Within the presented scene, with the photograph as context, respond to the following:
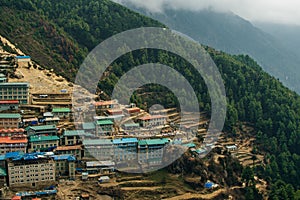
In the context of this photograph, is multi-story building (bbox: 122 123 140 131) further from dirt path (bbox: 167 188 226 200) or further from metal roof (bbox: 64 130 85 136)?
dirt path (bbox: 167 188 226 200)

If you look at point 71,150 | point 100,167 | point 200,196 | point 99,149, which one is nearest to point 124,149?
point 99,149

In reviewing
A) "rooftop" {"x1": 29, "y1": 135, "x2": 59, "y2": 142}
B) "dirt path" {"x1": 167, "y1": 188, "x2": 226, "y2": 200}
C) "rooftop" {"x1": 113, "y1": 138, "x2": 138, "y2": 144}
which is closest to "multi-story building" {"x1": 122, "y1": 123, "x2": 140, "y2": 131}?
"rooftop" {"x1": 113, "y1": 138, "x2": 138, "y2": 144}

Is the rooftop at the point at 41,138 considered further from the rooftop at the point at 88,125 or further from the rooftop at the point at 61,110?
the rooftop at the point at 61,110

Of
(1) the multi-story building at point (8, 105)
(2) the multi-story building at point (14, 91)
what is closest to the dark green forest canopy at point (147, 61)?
(2) the multi-story building at point (14, 91)

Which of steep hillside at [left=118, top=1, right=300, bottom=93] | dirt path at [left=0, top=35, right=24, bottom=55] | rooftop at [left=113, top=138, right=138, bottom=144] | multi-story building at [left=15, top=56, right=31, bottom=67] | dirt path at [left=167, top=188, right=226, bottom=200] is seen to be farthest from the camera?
steep hillside at [left=118, top=1, right=300, bottom=93]

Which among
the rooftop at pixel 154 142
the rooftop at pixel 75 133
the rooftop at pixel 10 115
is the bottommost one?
the rooftop at pixel 154 142

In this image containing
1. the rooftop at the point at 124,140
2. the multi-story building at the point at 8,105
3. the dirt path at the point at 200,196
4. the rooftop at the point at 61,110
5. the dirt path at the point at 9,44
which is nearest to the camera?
the dirt path at the point at 200,196
